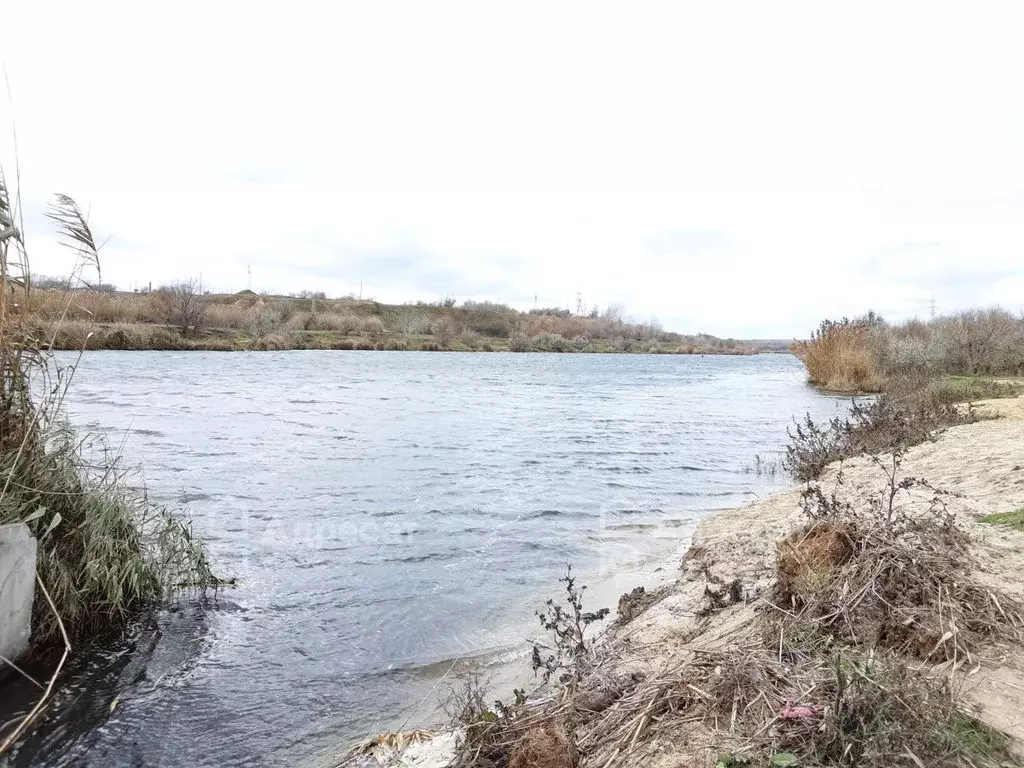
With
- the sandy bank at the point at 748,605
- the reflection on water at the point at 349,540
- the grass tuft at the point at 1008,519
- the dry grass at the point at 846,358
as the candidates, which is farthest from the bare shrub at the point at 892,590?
the dry grass at the point at 846,358

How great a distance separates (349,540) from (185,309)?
56059 mm

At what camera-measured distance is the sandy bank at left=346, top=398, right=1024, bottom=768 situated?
2730 mm

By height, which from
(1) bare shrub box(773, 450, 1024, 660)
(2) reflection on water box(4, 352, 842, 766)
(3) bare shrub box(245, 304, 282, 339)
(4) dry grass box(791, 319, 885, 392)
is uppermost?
(3) bare shrub box(245, 304, 282, 339)

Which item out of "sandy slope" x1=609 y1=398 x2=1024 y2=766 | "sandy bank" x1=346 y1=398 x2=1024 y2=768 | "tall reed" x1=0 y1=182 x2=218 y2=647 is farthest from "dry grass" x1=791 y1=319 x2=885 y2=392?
"tall reed" x1=0 y1=182 x2=218 y2=647

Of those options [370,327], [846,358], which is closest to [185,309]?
[370,327]

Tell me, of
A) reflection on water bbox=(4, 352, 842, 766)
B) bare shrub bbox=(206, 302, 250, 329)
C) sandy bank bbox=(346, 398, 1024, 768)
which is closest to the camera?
sandy bank bbox=(346, 398, 1024, 768)

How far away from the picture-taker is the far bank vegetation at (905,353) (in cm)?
2766

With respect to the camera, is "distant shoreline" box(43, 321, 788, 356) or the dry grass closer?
the dry grass

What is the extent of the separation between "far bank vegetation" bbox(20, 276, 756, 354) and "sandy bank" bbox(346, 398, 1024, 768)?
4.95 m

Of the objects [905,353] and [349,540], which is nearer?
[349,540]

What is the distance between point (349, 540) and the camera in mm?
8375

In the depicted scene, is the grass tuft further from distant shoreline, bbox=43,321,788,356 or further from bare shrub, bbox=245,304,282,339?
bare shrub, bbox=245,304,282,339

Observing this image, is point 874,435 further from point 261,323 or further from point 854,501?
point 261,323

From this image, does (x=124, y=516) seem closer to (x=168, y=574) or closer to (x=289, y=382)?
(x=168, y=574)
